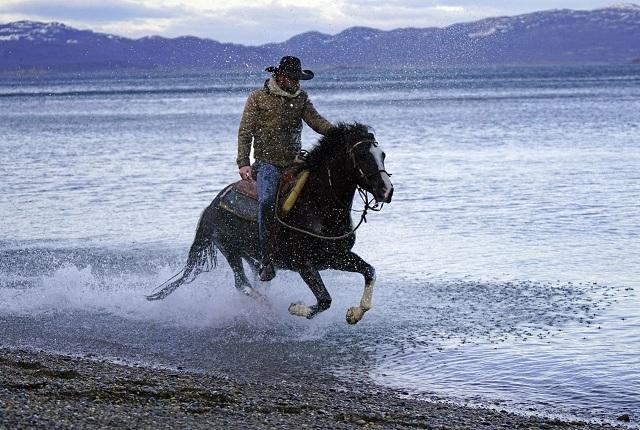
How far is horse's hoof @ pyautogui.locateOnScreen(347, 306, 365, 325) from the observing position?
9.41 metres

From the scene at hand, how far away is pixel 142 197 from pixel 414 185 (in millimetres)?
5844

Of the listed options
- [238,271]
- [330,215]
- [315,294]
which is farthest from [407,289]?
[330,215]

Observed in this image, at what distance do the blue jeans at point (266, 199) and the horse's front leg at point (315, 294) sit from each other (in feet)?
1.56

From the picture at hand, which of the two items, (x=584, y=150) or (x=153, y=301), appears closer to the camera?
(x=153, y=301)

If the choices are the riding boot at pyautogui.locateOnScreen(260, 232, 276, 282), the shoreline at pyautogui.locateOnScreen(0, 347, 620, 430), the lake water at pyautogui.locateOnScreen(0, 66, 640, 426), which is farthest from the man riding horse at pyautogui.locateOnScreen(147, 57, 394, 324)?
the shoreline at pyautogui.locateOnScreen(0, 347, 620, 430)

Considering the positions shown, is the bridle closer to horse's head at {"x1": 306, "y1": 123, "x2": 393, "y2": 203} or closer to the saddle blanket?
horse's head at {"x1": 306, "y1": 123, "x2": 393, "y2": 203}

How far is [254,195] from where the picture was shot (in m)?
10.2

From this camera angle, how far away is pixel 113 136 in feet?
150

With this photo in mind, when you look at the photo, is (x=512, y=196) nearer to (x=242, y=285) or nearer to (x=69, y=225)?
(x=69, y=225)

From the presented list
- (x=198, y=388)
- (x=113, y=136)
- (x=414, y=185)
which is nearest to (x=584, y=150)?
(x=414, y=185)

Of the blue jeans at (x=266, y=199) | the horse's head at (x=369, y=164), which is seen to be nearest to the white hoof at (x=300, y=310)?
the blue jeans at (x=266, y=199)

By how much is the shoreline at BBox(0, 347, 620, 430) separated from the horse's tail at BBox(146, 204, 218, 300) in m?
2.93

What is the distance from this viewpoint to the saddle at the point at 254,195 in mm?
9555

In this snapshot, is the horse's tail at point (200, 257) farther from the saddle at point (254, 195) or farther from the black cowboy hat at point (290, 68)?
the black cowboy hat at point (290, 68)
